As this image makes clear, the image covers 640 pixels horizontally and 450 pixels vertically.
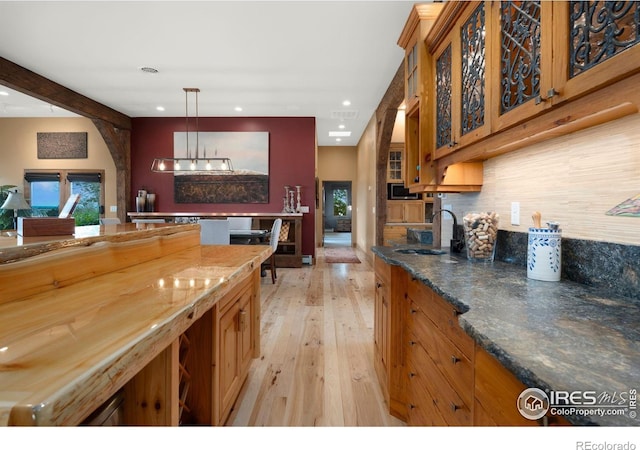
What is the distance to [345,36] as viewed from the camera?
3.74 metres

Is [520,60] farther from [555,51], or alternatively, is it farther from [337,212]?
[337,212]

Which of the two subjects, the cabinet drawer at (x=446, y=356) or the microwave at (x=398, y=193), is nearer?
the cabinet drawer at (x=446, y=356)

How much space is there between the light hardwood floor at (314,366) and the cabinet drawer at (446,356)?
65 cm

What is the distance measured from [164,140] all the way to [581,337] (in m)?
7.67

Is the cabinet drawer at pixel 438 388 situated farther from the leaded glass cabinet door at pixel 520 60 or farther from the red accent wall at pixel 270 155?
the red accent wall at pixel 270 155

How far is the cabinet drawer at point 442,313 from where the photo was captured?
1077 mm

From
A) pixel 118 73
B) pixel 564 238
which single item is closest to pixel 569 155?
pixel 564 238

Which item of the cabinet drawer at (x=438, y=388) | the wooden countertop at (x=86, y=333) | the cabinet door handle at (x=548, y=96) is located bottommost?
the cabinet drawer at (x=438, y=388)

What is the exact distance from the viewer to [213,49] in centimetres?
407

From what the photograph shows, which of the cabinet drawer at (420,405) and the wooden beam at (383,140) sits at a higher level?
the wooden beam at (383,140)

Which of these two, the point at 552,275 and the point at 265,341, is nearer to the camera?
the point at 552,275

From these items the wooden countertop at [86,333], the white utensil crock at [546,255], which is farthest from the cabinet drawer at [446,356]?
the wooden countertop at [86,333]

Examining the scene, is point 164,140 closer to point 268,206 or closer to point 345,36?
point 268,206

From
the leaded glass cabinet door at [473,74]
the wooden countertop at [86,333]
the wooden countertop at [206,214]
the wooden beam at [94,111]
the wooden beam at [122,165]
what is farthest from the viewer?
the wooden beam at [122,165]
